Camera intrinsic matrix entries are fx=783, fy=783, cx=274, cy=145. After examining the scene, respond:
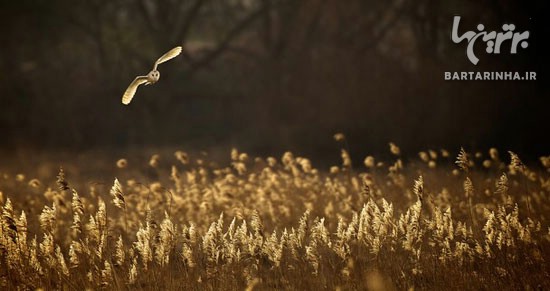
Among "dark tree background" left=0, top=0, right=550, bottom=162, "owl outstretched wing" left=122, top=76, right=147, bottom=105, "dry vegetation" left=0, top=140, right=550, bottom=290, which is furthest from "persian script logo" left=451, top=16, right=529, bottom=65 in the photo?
"owl outstretched wing" left=122, top=76, right=147, bottom=105

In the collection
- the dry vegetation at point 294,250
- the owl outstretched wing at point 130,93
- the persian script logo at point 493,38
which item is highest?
the persian script logo at point 493,38

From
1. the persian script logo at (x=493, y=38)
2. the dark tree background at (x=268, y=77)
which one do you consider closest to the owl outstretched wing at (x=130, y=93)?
the persian script logo at (x=493, y=38)

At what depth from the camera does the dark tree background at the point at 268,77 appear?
469 inches

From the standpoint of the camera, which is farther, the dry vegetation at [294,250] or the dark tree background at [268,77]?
the dark tree background at [268,77]

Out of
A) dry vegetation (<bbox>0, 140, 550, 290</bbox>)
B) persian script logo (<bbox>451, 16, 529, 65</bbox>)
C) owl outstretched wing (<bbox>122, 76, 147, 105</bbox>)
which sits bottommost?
dry vegetation (<bbox>0, 140, 550, 290</bbox>)

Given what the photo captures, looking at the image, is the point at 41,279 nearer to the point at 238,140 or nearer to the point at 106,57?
the point at 238,140

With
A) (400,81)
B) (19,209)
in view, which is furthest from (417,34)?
(19,209)

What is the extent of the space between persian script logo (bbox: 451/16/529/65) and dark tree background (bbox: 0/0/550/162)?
0.13 metres

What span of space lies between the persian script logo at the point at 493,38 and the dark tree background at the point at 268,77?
0.42ft

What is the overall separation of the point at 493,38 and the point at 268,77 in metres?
5.15

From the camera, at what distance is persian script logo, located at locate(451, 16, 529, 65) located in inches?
450

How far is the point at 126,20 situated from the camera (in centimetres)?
1830

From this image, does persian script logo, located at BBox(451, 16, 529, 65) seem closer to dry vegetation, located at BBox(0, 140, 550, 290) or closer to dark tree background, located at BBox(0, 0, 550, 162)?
dark tree background, located at BBox(0, 0, 550, 162)

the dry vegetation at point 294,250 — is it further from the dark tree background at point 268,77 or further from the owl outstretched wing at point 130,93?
the dark tree background at point 268,77
